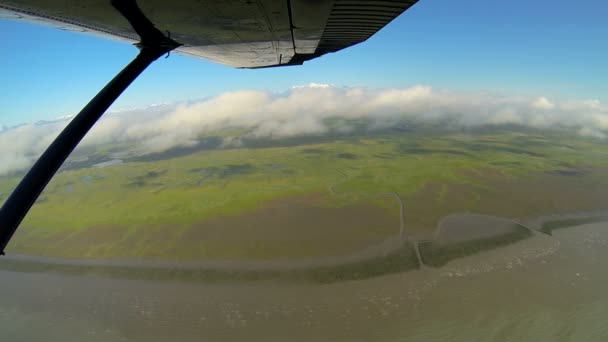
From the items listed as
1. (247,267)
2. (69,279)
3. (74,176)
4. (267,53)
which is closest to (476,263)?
(247,267)

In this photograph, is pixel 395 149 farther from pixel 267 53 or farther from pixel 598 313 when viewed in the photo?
pixel 267 53

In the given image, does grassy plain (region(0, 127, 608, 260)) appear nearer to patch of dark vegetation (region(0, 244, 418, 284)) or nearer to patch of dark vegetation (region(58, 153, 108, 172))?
patch of dark vegetation (region(0, 244, 418, 284))

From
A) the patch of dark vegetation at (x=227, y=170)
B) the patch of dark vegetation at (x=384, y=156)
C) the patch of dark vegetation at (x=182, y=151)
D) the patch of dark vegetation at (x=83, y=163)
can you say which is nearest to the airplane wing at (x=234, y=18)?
the patch of dark vegetation at (x=227, y=170)

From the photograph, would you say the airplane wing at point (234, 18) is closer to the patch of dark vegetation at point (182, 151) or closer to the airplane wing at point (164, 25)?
the airplane wing at point (164, 25)

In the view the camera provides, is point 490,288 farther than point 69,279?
No

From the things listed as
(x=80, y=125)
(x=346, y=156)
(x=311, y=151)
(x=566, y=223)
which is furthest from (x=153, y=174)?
(x=566, y=223)

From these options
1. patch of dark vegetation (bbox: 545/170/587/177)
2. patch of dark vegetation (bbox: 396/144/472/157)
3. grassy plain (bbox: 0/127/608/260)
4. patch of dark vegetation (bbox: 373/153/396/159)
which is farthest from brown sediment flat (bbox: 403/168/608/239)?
patch of dark vegetation (bbox: 396/144/472/157)

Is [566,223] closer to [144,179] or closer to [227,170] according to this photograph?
[227,170]
